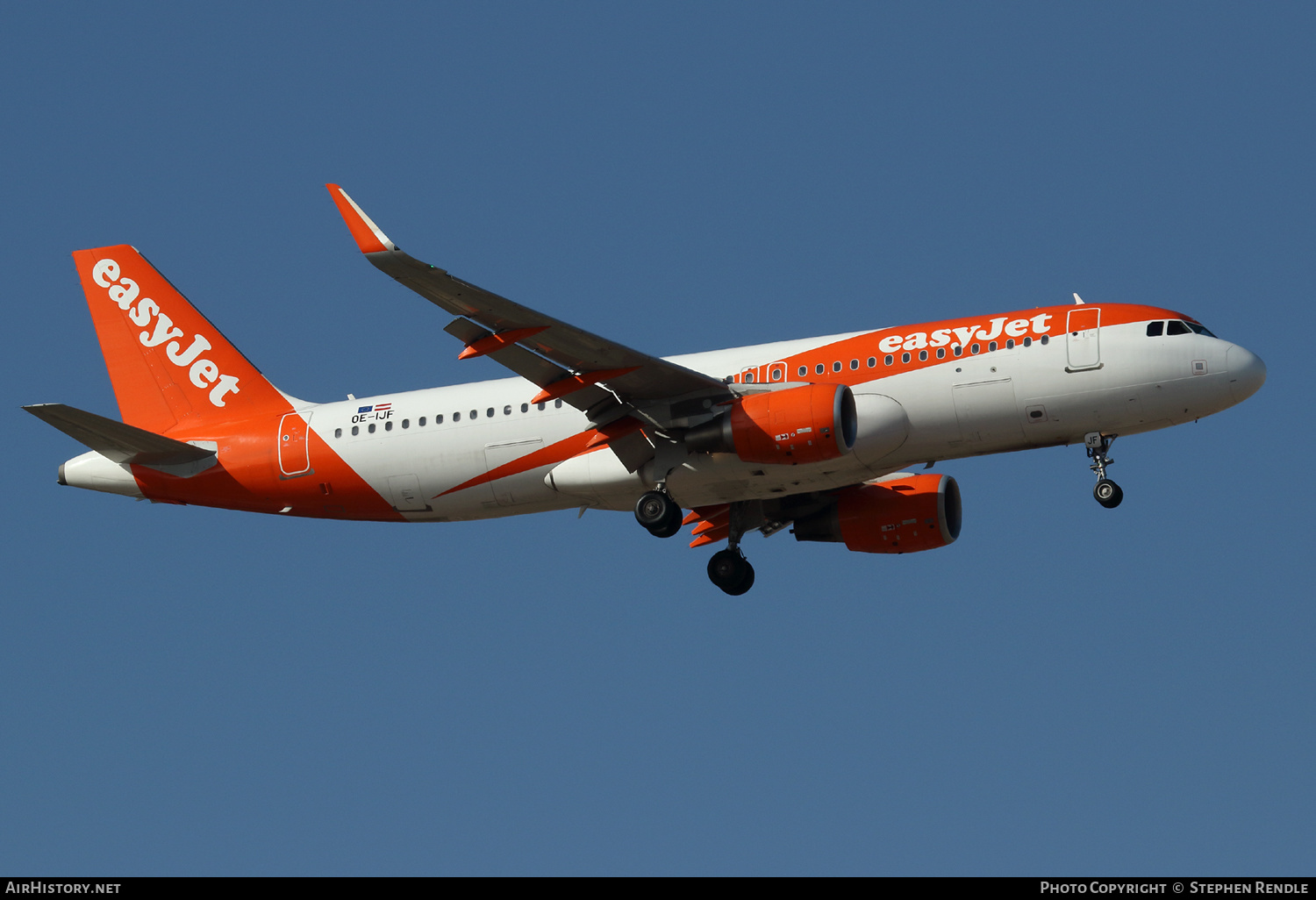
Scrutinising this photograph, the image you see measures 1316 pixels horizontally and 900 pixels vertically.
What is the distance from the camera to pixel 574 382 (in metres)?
34.3

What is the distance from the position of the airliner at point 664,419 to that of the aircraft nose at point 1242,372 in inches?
1.7

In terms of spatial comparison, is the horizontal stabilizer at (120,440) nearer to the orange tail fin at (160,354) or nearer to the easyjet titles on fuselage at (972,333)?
the orange tail fin at (160,354)

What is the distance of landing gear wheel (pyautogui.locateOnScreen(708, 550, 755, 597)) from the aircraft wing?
5.57 metres

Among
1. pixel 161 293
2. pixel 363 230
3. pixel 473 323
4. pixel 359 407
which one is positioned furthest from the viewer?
pixel 161 293

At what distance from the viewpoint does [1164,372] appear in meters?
33.6

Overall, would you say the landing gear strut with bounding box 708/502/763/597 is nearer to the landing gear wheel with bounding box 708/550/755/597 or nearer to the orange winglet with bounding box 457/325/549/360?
the landing gear wheel with bounding box 708/550/755/597

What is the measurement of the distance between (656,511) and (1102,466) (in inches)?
374

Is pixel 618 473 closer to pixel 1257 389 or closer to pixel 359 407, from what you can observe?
pixel 359 407

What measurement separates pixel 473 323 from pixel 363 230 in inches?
135

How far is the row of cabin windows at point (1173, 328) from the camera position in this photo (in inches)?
1335

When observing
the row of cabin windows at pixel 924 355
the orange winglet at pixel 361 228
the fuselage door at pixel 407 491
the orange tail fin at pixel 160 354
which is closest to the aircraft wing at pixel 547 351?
the orange winglet at pixel 361 228

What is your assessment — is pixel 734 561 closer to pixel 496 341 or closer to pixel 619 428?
pixel 619 428

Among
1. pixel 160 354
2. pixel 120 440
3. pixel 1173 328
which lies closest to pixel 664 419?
pixel 1173 328

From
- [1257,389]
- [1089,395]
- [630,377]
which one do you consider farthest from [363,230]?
[1257,389]
